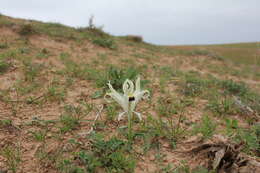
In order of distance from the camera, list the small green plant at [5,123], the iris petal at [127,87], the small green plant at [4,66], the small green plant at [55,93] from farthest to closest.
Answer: the small green plant at [4,66]
the small green plant at [55,93]
the small green plant at [5,123]
the iris petal at [127,87]

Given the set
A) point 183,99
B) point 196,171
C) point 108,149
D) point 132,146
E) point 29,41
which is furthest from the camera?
point 29,41

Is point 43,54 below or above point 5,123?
above

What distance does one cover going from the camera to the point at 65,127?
2.30 m

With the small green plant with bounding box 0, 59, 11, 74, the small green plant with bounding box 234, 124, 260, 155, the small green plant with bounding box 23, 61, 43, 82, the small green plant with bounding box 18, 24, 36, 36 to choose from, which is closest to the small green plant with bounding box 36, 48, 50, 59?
the small green plant with bounding box 23, 61, 43, 82

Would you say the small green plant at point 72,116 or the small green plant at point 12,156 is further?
the small green plant at point 72,116

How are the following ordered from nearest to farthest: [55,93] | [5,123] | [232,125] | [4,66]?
[5,123] → [232,125] → [55,93] → [4,66]

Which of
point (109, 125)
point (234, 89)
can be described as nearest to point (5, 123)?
point (109, 125)

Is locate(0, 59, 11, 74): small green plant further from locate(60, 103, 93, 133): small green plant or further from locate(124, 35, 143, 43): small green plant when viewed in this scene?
locate(124, 35, 143, 43): small green plant

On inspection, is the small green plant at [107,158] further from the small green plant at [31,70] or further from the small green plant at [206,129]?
the small green plant at [31,70]

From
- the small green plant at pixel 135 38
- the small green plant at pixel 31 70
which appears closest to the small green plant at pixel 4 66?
the small green plant at pixel 31 70

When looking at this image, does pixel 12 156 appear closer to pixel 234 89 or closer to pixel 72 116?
pixel 72 116

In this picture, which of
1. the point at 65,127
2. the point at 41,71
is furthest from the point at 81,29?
the point at 65,127

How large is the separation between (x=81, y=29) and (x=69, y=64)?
493 centimetres

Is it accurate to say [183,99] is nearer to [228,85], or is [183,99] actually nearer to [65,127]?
[228,85]
